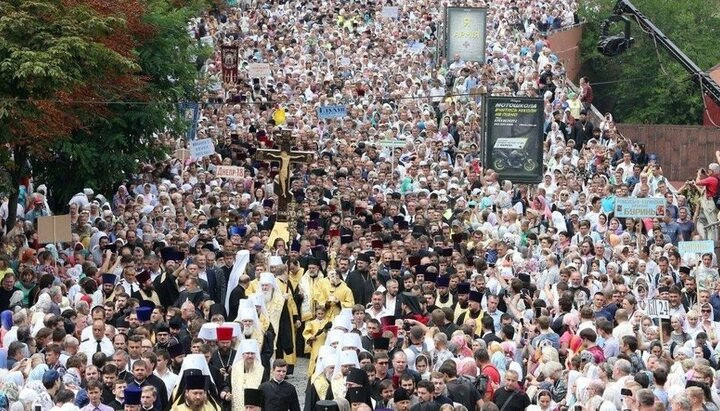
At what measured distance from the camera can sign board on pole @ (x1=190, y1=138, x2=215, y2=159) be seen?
1462 inches

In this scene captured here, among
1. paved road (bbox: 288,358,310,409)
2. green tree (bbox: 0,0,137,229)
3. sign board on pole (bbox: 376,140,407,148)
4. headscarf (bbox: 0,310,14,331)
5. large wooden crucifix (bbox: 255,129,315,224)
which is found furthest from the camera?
sign board on pole (bbox: 376,140,407,148)

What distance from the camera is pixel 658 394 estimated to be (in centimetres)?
2094

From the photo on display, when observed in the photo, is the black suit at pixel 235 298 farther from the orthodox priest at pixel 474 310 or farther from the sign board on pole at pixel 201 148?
the sign board on pole at pixel 201 148

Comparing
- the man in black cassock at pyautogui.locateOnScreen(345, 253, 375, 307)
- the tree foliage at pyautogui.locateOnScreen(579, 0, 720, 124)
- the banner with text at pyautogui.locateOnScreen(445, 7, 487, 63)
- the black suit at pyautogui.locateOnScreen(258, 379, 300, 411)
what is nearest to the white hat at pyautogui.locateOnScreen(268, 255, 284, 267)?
the man in black cassock at pyautogui.locateOnScreen(345, 253, 375, 307)

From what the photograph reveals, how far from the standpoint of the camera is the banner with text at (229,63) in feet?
156

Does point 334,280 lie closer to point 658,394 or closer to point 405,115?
point 658,394

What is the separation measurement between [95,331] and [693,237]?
44.9ft

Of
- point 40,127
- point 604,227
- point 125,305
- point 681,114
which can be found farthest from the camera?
point 681,114

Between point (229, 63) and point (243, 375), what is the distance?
1003 inches

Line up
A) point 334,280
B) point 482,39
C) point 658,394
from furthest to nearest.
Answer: point 482,39, point 334,280, point 658,394

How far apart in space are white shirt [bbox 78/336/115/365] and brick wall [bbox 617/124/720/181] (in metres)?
35.3

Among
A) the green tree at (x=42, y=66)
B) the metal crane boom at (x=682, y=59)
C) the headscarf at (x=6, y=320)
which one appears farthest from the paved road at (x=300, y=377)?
the metal crane boom at (x=682, y=59)

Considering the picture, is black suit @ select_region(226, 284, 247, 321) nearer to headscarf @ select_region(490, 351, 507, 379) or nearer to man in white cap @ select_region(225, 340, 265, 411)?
man in white cap @ select_region(225, 340, 265, 411)

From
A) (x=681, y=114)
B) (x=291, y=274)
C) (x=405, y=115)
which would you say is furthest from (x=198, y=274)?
(x=681, y=114)
